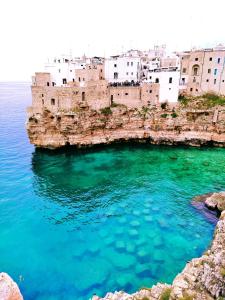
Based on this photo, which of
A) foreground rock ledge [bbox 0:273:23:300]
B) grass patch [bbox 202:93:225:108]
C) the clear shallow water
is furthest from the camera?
grass patch [bbox 202:93:225:108]

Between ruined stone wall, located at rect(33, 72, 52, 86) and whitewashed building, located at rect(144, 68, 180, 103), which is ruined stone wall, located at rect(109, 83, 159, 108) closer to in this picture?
whitewashed building, located at rect(144, 68, 180, 103)

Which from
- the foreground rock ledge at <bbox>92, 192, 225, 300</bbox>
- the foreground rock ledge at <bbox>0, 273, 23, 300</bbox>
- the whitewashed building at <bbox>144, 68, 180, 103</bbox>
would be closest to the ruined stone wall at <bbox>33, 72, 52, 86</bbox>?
the whitewashed building at <bbox>144, 68, 180, 103</bbox>

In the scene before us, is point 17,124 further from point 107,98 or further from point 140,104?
point 140,104

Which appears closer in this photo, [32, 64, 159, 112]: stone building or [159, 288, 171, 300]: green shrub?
[159, 288, 171, 300]: green shrub

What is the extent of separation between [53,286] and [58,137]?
1265 inches

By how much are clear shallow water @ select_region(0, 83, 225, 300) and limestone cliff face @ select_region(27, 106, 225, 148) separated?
3.01 metres

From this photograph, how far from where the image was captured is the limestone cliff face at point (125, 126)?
1890 inches

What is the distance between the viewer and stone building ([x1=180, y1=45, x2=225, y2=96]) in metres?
52.4

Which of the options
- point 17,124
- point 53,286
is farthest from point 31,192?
point 17,124

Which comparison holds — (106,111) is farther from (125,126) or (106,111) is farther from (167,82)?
(167,82)

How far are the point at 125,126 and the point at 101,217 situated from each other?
2645 cm

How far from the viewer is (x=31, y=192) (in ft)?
116

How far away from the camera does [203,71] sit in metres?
54.1

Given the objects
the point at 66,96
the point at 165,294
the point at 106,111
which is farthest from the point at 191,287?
the point at 106,111
